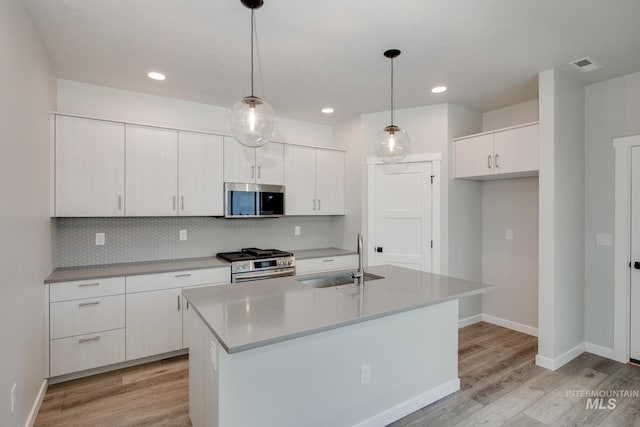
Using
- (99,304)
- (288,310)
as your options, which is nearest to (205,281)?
(99,304)

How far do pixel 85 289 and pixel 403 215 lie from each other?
3422mm

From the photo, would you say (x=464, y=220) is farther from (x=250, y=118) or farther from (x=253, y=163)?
(x=250, y=118)

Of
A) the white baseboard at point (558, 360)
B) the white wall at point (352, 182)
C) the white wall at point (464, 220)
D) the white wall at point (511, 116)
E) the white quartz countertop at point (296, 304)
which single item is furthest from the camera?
the white wall at point (352, 182)

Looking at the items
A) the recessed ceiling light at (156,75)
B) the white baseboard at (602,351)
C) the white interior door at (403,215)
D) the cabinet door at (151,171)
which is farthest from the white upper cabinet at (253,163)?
the white baseboard at (602,351)

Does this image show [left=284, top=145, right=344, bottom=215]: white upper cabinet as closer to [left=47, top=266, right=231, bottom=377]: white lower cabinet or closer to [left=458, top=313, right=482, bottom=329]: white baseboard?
[left=47, top=266, right=231, bottom=377]: white lower cabinet

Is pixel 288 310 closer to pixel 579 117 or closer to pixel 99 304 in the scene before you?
pixel 99 304

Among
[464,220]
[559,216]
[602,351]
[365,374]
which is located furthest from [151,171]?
[602,351]

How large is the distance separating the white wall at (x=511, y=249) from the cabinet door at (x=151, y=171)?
151 inches

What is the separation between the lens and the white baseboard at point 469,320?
408 centimetres

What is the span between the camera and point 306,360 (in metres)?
1.87

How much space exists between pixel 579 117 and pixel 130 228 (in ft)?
15.7

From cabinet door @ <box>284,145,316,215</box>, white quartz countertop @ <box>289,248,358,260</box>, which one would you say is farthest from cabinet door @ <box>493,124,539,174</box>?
cabinet door @ <box>284,145,316,215</box>

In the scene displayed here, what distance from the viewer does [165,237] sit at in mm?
3684

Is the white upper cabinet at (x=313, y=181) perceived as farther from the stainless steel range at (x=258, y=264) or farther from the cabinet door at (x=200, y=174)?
the cabinet door at (x=200, y=174)
